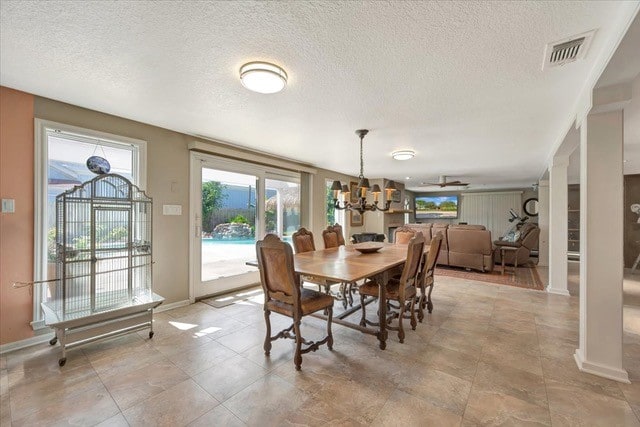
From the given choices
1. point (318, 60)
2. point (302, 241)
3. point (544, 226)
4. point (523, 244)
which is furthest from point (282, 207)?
point (544, 226)

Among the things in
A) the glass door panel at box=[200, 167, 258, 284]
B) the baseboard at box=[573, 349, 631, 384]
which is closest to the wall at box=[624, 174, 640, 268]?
the baseboard at box=[573, 349, 631, 384]

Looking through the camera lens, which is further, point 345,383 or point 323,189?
point 323,189

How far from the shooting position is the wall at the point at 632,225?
243 inches

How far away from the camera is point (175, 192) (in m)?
3.53

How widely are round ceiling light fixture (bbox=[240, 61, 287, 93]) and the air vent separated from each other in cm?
174

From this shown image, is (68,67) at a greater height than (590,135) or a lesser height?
greater

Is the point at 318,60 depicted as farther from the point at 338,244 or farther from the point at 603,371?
the point at 603,371

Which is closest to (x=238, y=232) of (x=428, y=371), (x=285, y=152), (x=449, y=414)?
(x=285, y=152)

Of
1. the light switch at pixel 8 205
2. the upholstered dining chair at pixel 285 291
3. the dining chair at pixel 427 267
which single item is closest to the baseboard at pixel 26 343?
the light switch at pixel 8 205

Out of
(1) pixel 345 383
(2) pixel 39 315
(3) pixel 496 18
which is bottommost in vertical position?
(1) pixel 345 383

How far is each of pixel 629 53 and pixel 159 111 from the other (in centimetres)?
369

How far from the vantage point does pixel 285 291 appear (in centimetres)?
218

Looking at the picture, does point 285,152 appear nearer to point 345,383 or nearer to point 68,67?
point 68,67

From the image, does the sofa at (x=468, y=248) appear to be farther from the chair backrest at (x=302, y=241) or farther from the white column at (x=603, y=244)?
the white column at (x=603, y=244)
